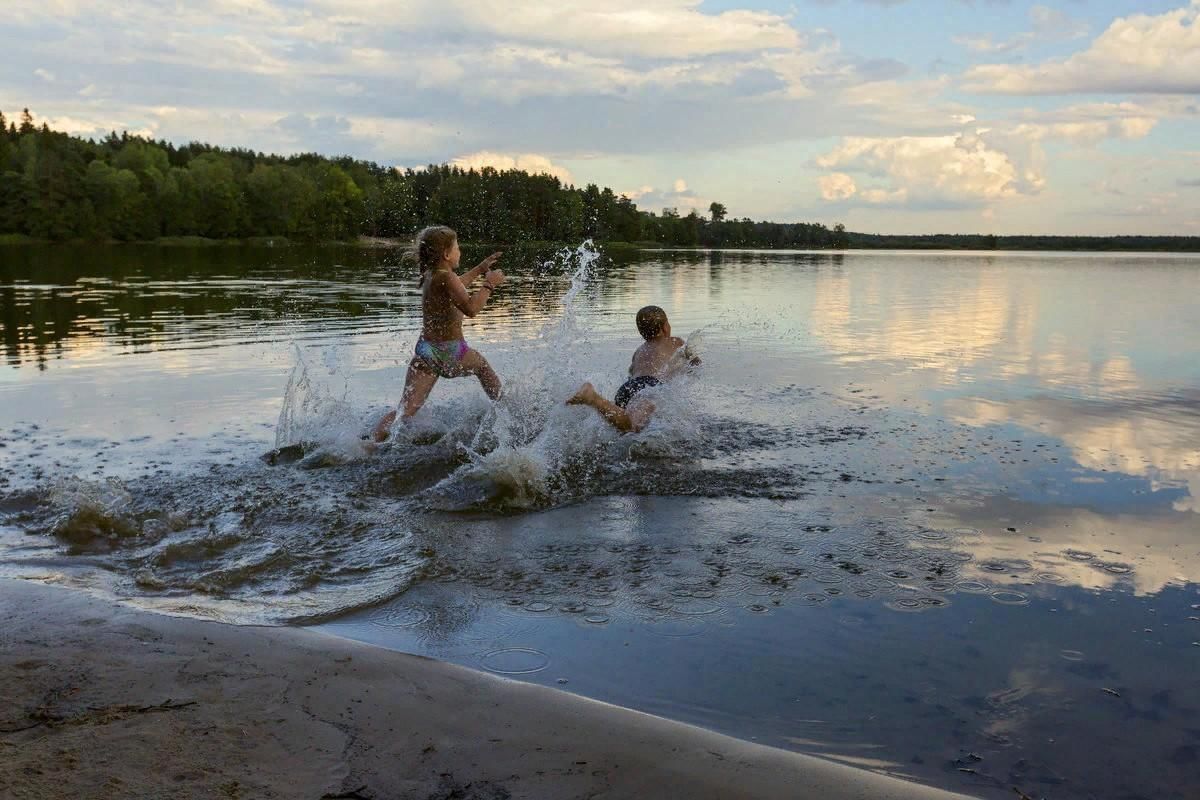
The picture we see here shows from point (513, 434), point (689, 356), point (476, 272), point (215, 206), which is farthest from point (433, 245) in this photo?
point (215, 206)

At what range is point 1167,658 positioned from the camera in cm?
489

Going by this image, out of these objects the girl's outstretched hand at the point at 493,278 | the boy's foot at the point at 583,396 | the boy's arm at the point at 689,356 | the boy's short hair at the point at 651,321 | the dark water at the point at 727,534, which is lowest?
the dark water at the point at 727,534

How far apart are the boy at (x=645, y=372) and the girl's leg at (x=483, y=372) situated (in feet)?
4.38

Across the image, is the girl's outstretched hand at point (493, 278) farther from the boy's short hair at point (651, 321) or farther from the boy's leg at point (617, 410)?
the boy's short hair at point (651, 321)

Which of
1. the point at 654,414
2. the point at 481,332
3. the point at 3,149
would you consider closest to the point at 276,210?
the point at 3,149

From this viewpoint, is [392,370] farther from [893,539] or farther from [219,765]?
[219,765]

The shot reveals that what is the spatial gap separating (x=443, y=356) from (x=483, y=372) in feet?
1.62

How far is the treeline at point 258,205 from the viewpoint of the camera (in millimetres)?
85312

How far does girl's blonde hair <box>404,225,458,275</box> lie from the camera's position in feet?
32.4

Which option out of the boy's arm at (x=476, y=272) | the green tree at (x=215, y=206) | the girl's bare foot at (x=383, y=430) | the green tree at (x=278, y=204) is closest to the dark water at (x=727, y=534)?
the girl's bare foot at (x=383, y=430)

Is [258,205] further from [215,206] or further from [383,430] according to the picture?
[383,430]

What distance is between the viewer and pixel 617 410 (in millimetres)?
9852

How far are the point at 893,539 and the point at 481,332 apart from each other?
15261mm

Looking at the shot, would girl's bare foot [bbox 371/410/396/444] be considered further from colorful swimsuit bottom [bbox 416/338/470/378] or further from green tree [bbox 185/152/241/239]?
green tree [bbox 185/152/241/239]
